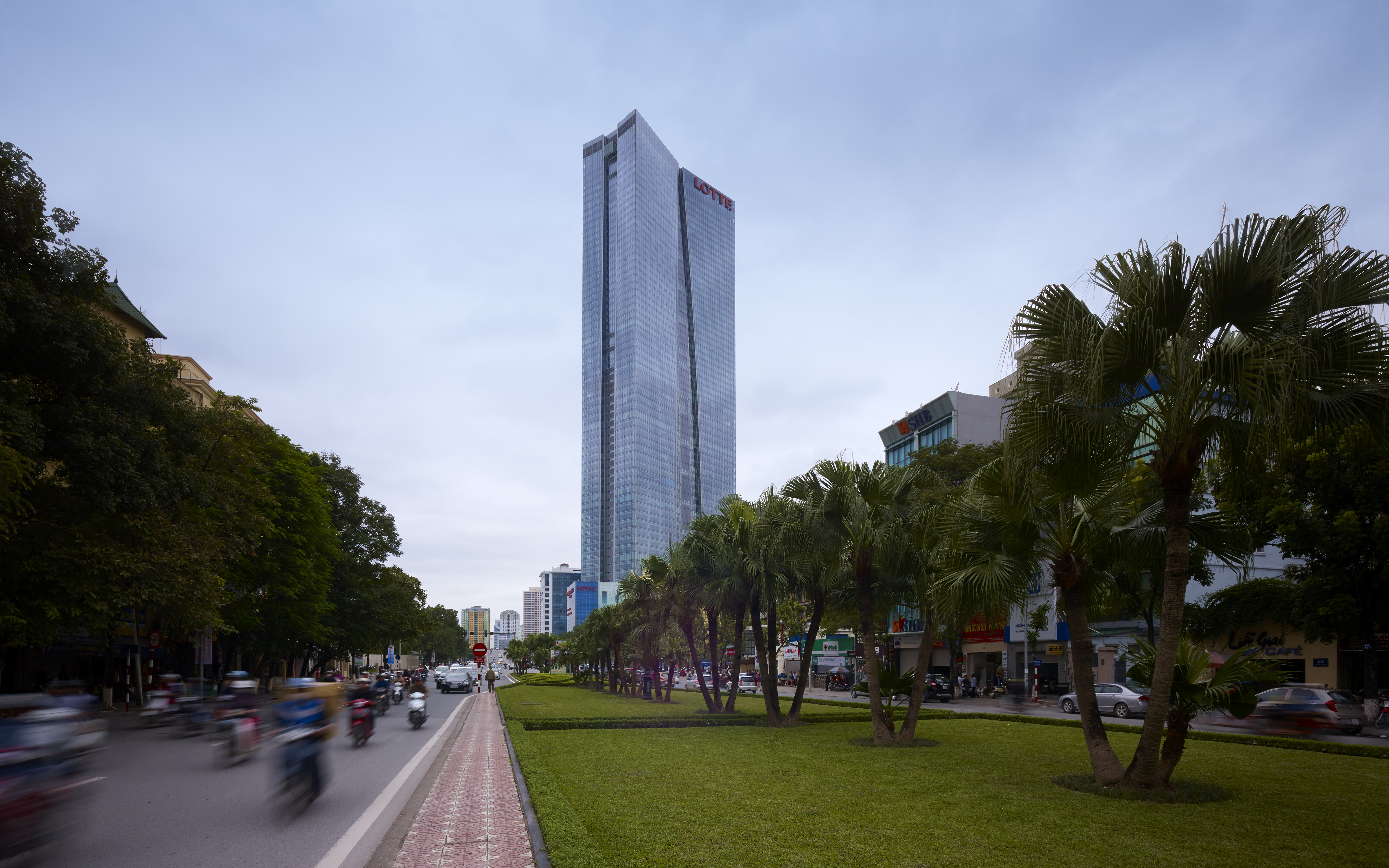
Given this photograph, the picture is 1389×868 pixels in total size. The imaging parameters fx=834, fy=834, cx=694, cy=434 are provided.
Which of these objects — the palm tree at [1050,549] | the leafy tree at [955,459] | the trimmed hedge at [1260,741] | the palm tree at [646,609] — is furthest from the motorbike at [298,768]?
the leafy tree at [955,459]

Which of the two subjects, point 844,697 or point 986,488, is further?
point 844,697

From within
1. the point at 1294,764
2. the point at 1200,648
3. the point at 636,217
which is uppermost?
the point at 636,217

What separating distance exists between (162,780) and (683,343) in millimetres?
180934

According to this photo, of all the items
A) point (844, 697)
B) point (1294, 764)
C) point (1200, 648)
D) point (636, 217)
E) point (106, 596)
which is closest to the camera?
point (1200, 648)

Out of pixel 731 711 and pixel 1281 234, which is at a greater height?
pixel 1281 234

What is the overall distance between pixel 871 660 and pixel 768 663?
8460mm

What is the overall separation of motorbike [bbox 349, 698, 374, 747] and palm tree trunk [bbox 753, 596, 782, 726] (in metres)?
11.1

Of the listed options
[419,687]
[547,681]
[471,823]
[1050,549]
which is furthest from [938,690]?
[547,681]

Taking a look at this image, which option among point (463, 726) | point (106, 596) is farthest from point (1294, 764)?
point (106, 596)

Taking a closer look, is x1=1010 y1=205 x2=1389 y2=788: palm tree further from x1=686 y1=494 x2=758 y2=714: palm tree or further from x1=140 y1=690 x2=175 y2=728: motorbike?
x1=140 y1=690 x2=175 y2=728: motorbike

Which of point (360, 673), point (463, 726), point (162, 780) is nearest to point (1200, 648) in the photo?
point (162, 780)

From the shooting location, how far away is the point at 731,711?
101ft

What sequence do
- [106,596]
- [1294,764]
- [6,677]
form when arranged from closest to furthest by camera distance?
[1294,764], [106,596], [6,677]

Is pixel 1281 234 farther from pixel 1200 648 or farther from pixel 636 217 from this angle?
pixel 636 217
